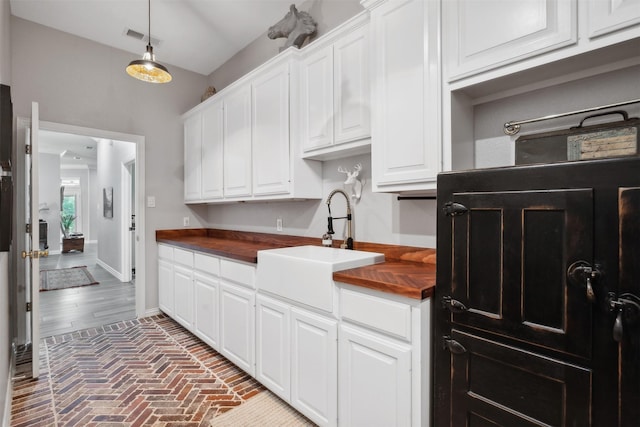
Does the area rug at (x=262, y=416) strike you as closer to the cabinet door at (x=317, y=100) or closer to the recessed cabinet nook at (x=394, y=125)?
the recessed cabinet nook at (x=394, y=125)

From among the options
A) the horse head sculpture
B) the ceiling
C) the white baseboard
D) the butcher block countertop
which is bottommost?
the white baseboard

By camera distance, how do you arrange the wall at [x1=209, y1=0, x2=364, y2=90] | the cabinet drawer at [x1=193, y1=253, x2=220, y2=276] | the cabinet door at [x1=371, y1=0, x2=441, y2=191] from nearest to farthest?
1. the cabinet door at [x1=371, y1=0, x2=441, y2=191]
2. the wall at [x1=209, y1=0, x2=364, y2=90]
3. the cabinet drawer at [x1=193, y1=253, x2=220, y2=276]

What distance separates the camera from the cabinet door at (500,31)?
4.08ft

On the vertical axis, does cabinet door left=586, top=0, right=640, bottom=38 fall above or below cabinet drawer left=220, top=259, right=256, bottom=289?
above

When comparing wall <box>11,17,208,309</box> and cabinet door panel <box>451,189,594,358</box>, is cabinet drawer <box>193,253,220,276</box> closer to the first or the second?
wall <box>11,17,208,309</box>

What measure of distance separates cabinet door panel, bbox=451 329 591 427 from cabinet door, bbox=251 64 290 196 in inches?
70.9

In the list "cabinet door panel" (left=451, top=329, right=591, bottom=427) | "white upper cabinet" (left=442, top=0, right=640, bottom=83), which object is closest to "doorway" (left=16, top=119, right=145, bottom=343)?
"white upper cabinet" (left=442, top=0, right=640, bottom=83)

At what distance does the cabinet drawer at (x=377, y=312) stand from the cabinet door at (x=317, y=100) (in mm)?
1176

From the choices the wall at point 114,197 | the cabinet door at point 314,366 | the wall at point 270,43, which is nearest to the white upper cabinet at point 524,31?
the wall at point 270,43

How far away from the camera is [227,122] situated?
3320 mm

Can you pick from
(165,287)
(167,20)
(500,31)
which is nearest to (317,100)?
(500,31)

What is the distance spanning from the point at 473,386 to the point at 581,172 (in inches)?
Result: 34.0

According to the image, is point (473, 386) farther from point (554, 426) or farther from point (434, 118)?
point (434, 118)

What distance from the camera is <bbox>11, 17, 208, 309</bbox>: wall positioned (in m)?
3.10
